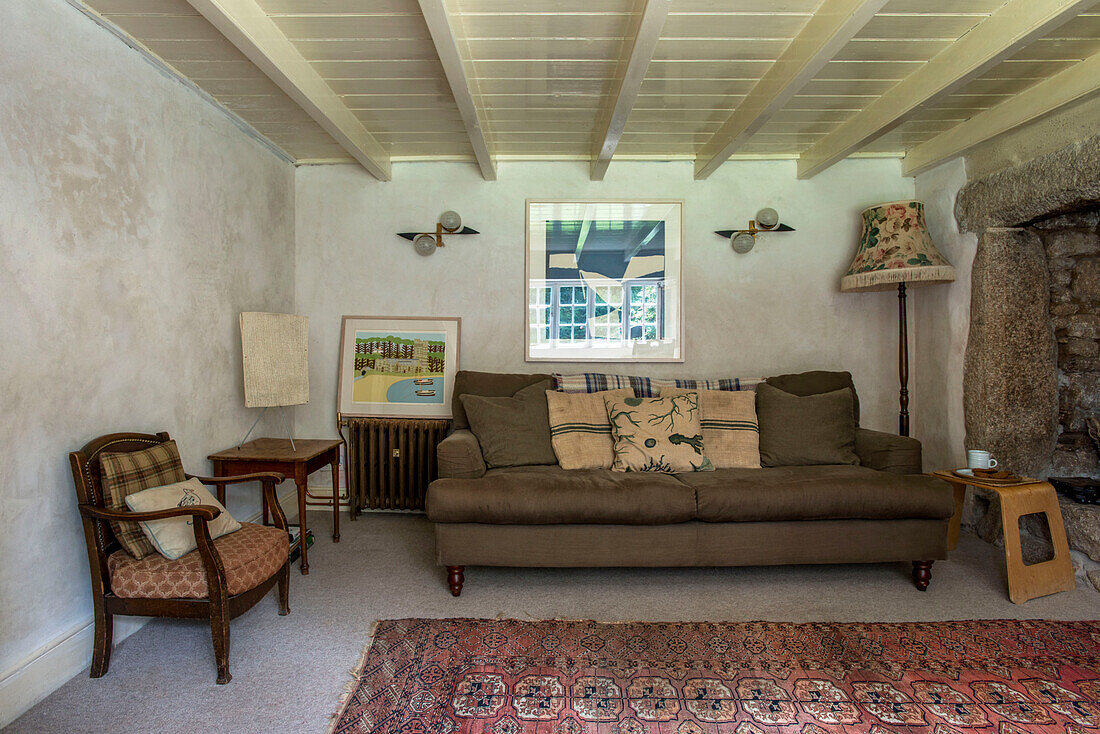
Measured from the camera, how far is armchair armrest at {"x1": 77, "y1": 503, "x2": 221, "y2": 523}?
1919mm

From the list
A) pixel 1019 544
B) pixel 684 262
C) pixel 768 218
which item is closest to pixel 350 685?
pixel 1019 544

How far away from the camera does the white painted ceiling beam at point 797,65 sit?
2.15 meters

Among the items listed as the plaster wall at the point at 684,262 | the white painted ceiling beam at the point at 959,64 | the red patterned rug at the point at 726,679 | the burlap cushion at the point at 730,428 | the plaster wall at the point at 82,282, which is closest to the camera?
Answer: the red patterned rug at the point at 726,679

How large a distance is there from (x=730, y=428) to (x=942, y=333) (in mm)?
1625

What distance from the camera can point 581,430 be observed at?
3250 millimetres

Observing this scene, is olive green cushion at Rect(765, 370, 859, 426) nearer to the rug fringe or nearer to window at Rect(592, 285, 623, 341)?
window at Rect(592, 285, 623, 341)

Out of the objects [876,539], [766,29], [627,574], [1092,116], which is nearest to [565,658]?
[627,574]

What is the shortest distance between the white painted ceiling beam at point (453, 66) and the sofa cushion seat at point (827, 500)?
7.05 ft

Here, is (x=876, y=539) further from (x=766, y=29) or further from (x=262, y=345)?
(x=262, y=345)

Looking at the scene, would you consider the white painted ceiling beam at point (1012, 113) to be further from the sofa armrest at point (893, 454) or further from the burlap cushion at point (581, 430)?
the burlap cushion at point (581, 430)

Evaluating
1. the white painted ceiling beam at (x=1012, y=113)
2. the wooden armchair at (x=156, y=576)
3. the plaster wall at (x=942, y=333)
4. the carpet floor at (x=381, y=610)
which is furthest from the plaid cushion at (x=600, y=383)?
the white painted ceiling beam at (x=1012, y=113)

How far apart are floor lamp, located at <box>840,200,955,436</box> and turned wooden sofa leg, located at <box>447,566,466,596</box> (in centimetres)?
286

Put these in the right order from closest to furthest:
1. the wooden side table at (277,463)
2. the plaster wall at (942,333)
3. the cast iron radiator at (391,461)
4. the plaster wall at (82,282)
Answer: the plaster wall at (82,282)
the wooden side table at (277,463)
the plaster wall at (942,333)
the cast iron radiator at (391,461)

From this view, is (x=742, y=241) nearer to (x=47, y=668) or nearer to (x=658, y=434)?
(x=658, y=434)
